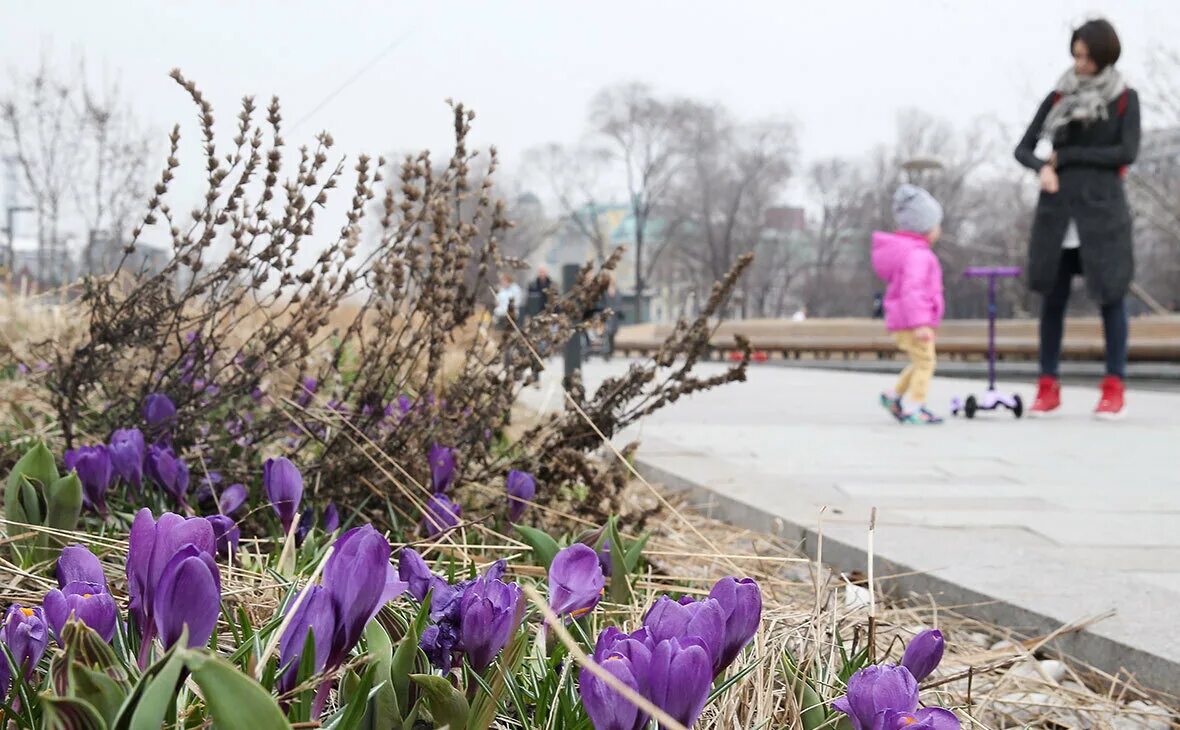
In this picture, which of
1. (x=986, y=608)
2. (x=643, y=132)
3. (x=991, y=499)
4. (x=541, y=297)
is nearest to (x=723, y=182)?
(x=643, y=132)

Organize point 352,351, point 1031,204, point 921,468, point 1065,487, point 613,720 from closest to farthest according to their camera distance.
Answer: point 613,720 < point 1065,487 < point 921,468 < point 352,351 < point 1031,204

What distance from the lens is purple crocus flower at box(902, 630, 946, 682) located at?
104 centimetres

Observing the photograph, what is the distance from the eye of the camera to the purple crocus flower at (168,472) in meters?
1.86

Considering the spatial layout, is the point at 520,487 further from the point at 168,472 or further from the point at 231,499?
the point at 168,472

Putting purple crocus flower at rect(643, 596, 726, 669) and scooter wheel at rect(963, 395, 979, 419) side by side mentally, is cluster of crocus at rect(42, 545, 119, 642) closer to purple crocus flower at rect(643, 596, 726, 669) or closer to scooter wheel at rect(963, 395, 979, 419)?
purple crocus flower at rect(643, 596, 726, 669)

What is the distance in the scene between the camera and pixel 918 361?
22.1 feet

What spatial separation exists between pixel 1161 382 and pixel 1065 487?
10796mm

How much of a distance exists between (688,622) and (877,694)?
6.4 inches

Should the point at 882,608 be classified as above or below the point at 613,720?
below

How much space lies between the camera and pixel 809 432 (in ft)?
19.9

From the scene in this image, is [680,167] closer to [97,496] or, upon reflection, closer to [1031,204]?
[1031,204]

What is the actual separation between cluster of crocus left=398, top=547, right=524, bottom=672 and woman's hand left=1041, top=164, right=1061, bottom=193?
20.5ft

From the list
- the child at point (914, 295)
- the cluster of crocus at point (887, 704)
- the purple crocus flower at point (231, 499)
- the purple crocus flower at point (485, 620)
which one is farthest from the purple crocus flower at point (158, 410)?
the child at point (914, 295)

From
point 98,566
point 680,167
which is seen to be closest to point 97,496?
point 98,566
